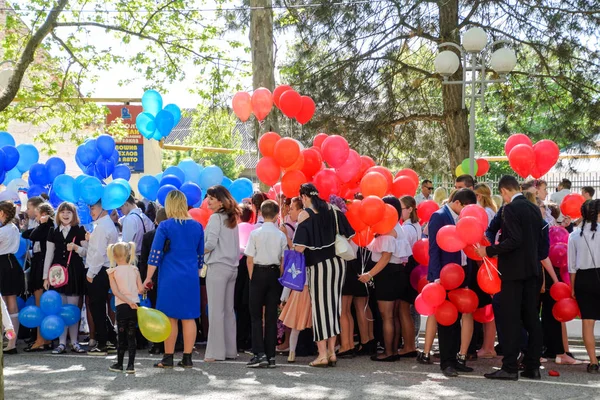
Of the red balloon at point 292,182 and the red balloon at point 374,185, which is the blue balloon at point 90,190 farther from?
the red balloon at point 374,185

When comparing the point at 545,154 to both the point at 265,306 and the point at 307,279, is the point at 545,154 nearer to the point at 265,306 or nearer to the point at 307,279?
the point at 307,279

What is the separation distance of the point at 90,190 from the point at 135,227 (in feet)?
2.26

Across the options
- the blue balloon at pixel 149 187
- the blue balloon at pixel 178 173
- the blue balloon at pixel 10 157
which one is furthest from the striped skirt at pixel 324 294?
the blue balloon at pixel 10 157

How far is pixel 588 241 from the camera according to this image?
26.9 feet

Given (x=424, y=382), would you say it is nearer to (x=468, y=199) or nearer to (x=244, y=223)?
(x=468, y=199)

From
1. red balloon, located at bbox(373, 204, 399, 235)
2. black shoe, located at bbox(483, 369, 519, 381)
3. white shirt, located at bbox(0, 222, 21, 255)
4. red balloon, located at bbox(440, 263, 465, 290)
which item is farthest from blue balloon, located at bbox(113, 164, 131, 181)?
black shoe, located at bbox(483, 369, 519, 381)

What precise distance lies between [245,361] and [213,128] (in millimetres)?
10079

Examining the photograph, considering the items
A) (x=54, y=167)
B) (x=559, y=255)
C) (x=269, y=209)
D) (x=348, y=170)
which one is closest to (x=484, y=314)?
(x=559, y=255)

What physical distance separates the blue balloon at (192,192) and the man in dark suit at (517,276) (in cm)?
383

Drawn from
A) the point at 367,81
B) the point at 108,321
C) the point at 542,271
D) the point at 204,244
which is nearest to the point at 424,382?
the point at 542,271

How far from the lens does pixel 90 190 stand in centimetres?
941

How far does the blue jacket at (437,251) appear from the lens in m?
8.24

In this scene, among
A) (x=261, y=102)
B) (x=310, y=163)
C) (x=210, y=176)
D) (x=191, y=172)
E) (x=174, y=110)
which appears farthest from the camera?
(x=191, y=172)

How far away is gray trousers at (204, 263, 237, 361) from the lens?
9047 millimetres
